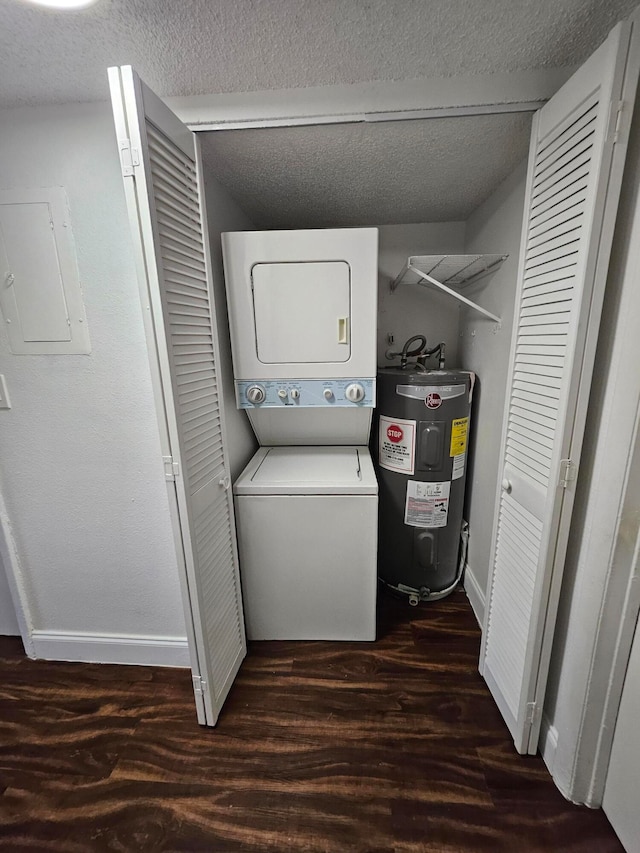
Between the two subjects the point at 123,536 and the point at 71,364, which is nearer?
the point at 71,364

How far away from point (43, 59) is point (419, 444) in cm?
204

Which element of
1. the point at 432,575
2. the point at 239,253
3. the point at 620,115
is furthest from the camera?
the point at 432,575

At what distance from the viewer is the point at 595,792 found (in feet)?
3.76

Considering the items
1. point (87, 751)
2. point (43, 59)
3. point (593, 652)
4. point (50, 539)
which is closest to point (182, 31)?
point (43, 59)

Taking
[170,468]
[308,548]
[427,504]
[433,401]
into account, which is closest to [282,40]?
[170,468]

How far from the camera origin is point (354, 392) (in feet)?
5.53

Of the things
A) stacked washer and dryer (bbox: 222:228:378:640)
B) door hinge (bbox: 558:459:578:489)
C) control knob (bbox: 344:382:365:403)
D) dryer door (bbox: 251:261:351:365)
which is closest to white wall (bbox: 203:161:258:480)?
stacked washer and dryer (bbox: 222:228:378:640)

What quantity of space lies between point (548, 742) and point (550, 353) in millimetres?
1421

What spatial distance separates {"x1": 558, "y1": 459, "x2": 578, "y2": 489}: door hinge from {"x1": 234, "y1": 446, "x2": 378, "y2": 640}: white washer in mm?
751

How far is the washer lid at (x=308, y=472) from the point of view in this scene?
5.32 feet

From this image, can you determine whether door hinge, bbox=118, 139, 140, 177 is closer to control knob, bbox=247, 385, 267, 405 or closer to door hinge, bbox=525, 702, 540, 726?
control knob, bbox=247, 385, 267, 405

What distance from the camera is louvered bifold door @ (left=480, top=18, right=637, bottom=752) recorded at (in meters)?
0.89

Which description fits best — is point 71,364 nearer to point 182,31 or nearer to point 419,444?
point 182,31

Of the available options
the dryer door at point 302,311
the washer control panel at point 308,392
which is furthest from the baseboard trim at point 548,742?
the dryer door at point 302,311
